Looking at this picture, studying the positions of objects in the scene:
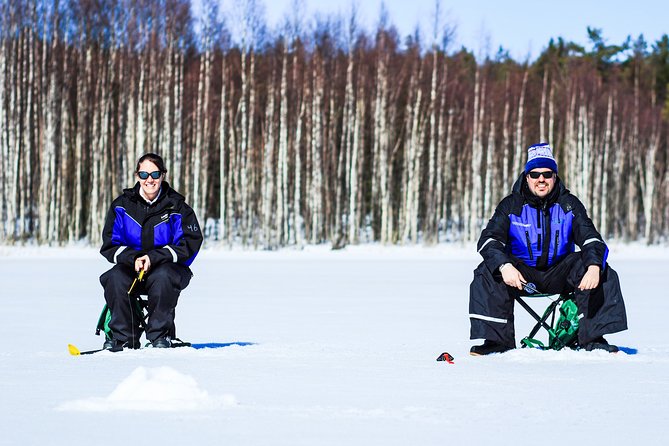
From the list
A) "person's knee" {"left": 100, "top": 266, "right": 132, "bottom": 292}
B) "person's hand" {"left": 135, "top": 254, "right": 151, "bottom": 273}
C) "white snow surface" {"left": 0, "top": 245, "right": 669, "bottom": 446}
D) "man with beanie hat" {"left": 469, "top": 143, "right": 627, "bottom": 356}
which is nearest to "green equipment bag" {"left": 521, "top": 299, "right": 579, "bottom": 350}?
"man with beanie hat" {"left": 469, "top": 143, "right": 627, "bottom": 356}

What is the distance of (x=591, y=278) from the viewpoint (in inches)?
201

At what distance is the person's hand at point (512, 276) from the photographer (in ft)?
16.9

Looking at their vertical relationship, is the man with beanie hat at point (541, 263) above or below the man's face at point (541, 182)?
below

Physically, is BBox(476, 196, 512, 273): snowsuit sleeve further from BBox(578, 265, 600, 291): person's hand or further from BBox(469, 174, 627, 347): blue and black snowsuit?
BBox(578, 265, 600, 291): person's hand

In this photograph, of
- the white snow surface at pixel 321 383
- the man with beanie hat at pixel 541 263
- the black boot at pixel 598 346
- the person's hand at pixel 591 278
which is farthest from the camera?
the black boot at pixel 598 346

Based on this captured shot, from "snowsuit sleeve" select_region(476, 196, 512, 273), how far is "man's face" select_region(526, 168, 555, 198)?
6.5 inches

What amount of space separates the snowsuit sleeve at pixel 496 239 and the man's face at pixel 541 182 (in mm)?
166

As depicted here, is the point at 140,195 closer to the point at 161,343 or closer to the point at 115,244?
the point at 115,244

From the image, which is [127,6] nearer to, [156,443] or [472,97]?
[472,97]

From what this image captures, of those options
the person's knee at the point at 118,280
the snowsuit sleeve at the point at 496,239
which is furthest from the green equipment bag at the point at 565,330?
the person's knee at the point at 118,280

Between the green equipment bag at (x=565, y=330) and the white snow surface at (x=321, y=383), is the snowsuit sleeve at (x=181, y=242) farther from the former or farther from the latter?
the green equipment bag at (x=565, y=330)

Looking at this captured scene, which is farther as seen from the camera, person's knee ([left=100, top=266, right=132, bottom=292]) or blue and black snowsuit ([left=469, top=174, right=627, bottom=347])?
person's knee ([left=100, top=266, right=132, bottom=292])

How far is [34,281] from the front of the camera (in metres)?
12.8

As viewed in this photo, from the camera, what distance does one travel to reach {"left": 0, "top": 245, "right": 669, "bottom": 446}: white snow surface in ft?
10.8
